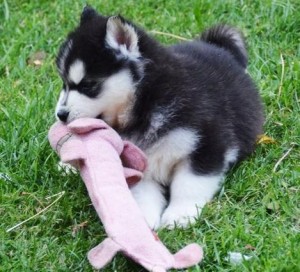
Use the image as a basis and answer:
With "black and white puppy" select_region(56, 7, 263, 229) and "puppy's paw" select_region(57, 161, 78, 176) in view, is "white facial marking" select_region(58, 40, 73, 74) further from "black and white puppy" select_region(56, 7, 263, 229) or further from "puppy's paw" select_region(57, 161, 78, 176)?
"puppy's paw" select_region(57, 161, 78, 176)

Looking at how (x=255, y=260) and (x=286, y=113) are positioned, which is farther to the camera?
(x=286, y=113)

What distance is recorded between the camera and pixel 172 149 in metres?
4.08

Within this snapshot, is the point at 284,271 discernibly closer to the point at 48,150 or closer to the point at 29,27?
the point at 48,150

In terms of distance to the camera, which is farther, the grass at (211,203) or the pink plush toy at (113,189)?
the grass at (211,203)

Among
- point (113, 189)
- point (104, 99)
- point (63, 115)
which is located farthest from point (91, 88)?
point (113, 189)

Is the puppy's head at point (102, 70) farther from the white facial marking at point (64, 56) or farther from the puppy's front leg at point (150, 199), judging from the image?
the puppy's front leg at point (150, 199)

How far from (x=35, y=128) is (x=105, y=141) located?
37.8 inches

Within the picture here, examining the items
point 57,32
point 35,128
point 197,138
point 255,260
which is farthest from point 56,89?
point 255,260

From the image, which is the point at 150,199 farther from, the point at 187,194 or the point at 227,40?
the point at 227,40

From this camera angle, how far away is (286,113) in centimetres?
506

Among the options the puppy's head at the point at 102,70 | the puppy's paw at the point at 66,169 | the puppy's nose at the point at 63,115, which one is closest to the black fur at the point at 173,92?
the puppy's head at the point at 102,70

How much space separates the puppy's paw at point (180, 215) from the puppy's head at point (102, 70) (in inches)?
22.5

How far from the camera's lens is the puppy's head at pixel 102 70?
402 centimetres

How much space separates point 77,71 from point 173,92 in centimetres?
52
